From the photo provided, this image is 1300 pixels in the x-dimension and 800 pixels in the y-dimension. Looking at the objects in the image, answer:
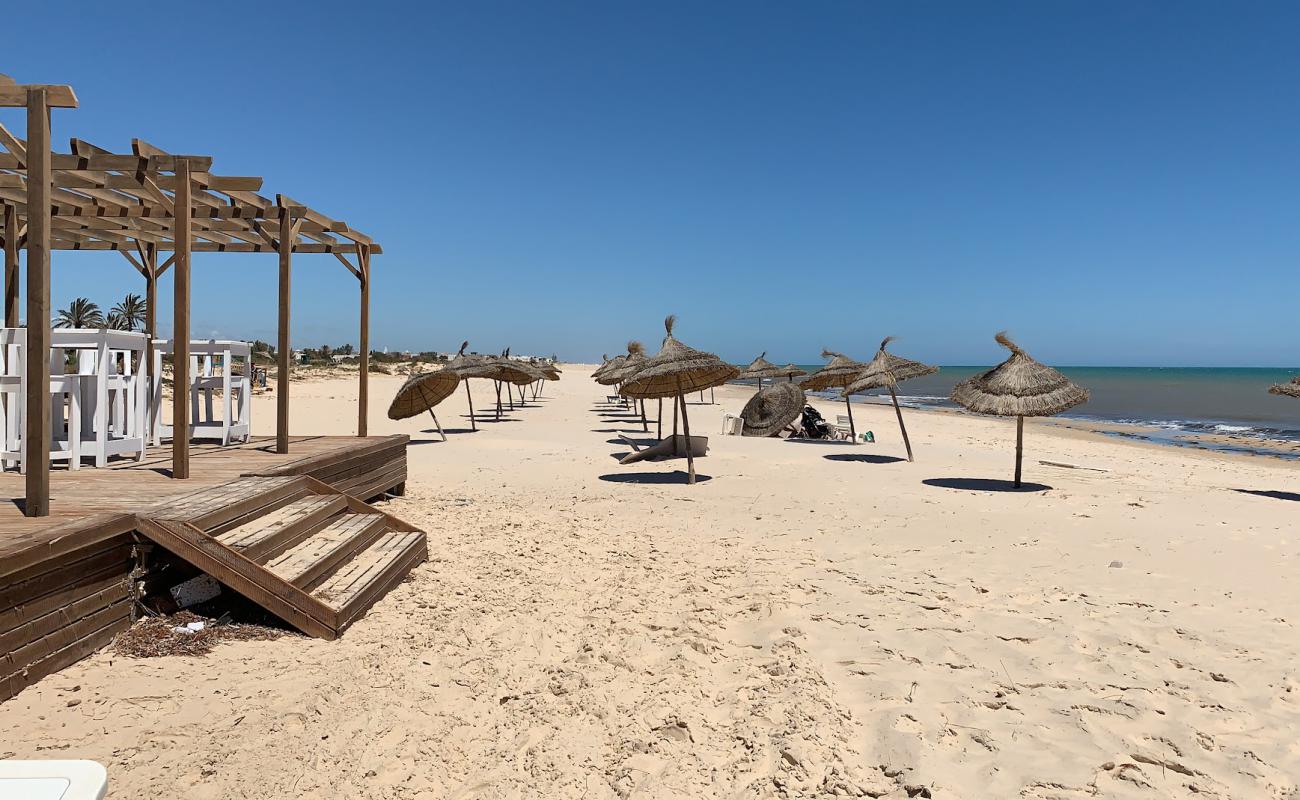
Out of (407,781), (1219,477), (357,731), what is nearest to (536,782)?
(407,781)

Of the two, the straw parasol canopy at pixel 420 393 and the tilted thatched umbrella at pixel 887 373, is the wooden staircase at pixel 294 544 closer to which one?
the straw parasol canopy at pixel 420 393

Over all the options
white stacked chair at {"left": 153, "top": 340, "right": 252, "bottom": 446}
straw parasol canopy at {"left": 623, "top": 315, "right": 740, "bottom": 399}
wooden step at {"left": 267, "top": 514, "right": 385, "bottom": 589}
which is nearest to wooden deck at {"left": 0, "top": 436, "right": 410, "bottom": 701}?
wooden step at {"left": 267, "top": 514, "right": 385, "bottom": 589}

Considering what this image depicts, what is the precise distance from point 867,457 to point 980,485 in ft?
10.5

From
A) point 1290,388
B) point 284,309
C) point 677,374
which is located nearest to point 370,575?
point 284,309

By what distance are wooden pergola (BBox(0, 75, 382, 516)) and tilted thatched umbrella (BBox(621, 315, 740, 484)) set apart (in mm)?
3959

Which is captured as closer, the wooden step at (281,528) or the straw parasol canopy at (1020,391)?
the wooden step at (281,528)

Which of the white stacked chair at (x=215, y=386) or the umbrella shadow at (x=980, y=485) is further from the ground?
the white stacked chair at (x=215, y=386)

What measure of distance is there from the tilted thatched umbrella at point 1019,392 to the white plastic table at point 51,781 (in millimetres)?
10424

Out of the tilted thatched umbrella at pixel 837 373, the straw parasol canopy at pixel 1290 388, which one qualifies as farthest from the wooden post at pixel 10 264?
the straw parasol canopy at pixel 1290 388

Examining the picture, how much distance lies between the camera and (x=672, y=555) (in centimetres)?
621

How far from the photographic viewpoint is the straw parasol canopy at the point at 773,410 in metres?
17.2

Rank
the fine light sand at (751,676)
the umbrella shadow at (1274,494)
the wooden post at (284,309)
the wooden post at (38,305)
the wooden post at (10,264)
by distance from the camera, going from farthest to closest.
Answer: the umbrella shadow at (1274,494) → the wooden post at (10,264) → the wooden post at (284,309) → the wooden post at (38,305) → the fine light sand at (751,676)

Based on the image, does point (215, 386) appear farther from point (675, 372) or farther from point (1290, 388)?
point (1290, 388)

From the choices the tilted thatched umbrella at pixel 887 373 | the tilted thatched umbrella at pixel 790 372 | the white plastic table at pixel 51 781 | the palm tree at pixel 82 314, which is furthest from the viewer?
the palm tree at pixel 82 314
